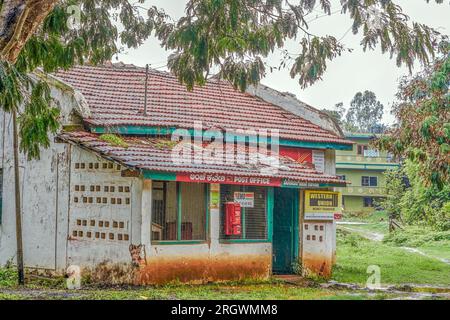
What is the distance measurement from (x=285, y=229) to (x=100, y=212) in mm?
5076

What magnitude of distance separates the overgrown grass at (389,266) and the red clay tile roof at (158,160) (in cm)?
284

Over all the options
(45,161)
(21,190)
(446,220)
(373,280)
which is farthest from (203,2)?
(446,220)

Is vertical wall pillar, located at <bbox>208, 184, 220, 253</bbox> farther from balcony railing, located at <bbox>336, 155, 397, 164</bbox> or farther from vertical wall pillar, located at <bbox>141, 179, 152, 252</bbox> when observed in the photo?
balcony railing, located at <bbox>336, 155, 397, 164</bbox>

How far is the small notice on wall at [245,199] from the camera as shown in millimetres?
14352

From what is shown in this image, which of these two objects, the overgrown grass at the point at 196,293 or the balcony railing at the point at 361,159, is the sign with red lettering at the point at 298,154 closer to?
the overgrown grass at the point at 196,293

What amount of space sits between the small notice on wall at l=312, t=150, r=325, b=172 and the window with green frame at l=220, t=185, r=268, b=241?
2.69m

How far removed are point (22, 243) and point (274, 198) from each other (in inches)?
246

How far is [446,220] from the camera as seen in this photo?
31875 millimetres

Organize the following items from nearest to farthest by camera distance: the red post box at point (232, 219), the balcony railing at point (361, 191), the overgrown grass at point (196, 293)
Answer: the overgrown grass at point (196, 293), the red post box at point (232, 219), the balcony railing at point (361, 191)

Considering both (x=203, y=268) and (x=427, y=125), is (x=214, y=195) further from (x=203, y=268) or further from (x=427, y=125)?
(x=427, y=125)

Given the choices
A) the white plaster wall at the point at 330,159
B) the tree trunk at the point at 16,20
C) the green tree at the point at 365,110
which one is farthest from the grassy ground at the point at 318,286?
the green tree at the point at 365,110

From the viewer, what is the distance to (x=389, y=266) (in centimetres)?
1906

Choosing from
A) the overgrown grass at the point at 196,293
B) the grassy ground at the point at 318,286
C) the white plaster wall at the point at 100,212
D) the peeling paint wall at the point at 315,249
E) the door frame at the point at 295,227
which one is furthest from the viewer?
the door frame at the point at 295,227

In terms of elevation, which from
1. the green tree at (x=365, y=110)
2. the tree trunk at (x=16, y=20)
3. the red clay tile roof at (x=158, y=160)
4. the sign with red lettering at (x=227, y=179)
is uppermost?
the green tree at (x=365, y=110)
